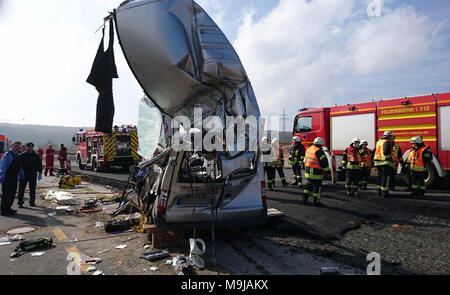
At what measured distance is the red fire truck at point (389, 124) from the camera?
921cm

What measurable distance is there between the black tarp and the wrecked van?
0.47m

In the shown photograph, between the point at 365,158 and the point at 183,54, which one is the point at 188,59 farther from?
the point at 365,158

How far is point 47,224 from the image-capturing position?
241 inches

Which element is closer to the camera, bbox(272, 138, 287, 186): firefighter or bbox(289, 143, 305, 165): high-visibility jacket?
bbox(289, 143, 305, 165): high-visibility jacket

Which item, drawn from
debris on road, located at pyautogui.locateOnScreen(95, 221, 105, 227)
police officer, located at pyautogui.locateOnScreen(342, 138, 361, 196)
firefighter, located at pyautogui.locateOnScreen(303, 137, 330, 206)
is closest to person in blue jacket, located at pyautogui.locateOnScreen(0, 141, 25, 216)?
debris on road, located at pyautogui.locateOnScreen(95, 221, 105, 227)

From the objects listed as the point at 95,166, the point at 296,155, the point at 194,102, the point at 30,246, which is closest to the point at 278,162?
the point at 296,155

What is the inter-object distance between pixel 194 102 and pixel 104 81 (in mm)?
1436

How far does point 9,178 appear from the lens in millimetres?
7164

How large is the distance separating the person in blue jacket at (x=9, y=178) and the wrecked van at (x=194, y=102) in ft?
15.4

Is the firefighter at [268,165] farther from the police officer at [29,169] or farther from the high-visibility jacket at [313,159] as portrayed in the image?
the police officer at [29,169]

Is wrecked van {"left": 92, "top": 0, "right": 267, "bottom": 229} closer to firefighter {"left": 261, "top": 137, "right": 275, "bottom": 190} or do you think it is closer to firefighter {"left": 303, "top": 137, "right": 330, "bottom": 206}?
firefighter {"left": 303, "top": 137, "right": 330, "bottom": 206}

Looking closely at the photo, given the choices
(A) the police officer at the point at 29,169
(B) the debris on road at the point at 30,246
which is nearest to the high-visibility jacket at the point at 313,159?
(B) the debris on road at the point at 30,246

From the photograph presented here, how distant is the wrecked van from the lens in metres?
3.90

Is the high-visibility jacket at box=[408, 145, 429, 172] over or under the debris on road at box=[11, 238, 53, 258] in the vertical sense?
over
